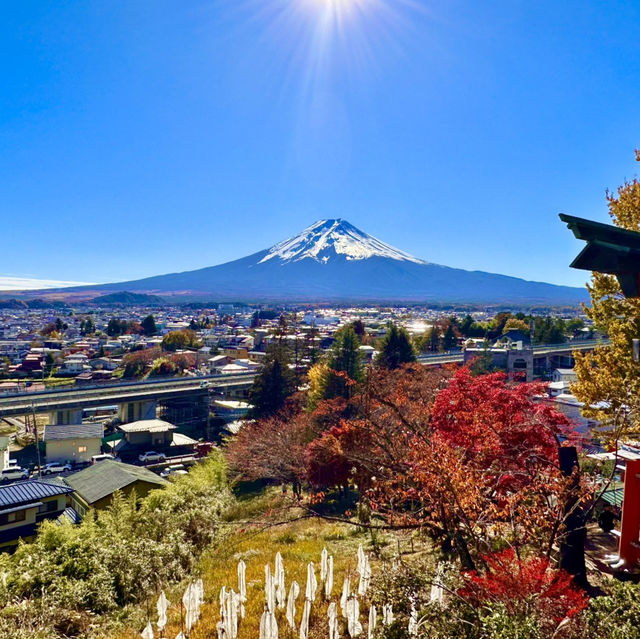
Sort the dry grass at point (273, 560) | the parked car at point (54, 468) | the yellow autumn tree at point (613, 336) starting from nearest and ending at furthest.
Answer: the dry grass at point (273, 560) → the yellow autumn tree at point (613, 336) → the parked car at point (54, 468)

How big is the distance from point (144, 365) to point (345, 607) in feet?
171

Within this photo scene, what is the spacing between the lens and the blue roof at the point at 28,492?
12602mm

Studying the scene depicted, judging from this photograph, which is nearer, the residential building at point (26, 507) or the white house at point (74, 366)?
the residential building at point (26, 507)

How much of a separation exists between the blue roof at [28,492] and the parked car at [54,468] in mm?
11046

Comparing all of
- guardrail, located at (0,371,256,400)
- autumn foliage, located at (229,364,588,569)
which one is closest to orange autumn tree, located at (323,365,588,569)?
autumn foliage, located at (229,364,588,569)

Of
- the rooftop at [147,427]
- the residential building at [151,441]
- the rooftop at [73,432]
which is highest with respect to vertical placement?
the rooftop at [73,432]

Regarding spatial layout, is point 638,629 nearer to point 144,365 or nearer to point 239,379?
point 239,379

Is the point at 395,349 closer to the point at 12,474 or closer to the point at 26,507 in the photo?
the point at 12,474

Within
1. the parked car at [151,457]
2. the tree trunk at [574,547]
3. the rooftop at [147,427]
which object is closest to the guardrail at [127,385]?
the rooftop at [147,427]

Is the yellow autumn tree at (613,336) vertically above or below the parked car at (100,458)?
above

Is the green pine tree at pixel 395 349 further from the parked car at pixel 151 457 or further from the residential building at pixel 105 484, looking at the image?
the residential building at pixel 105 484

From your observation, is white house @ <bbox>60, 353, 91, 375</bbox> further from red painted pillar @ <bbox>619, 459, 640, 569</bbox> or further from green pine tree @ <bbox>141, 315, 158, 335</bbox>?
red painted pillar @ <bbox>619, 459, 640, 569</bbox>

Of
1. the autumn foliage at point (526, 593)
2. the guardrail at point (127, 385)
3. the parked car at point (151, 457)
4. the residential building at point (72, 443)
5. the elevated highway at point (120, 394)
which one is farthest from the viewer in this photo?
the guardrail at point (127, 385)

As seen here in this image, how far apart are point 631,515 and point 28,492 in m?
15.2
